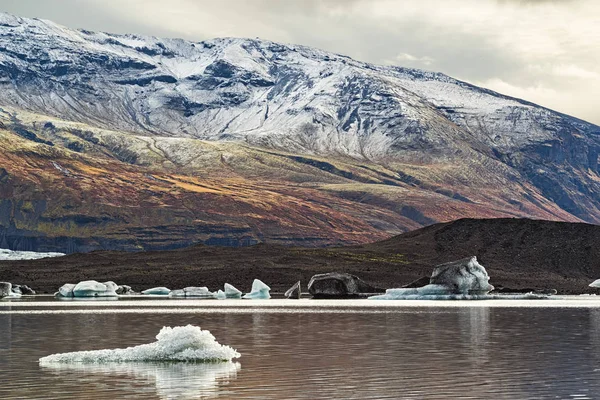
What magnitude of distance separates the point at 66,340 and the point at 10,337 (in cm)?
374

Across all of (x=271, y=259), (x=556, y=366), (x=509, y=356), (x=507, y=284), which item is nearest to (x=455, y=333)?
(x=509, y=356)

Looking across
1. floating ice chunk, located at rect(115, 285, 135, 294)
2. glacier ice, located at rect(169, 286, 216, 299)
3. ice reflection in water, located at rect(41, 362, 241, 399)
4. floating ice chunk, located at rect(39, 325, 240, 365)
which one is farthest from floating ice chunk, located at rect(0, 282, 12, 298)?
ice reflection in water, located at rect(41, 362, 241, 399)

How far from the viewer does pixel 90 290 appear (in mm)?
112500

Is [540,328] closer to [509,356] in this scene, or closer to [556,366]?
[509,356]

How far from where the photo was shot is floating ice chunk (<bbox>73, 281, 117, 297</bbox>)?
11181 centimetres

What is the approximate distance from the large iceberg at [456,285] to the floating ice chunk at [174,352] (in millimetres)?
60738

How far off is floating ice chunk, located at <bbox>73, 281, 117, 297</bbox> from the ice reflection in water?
76.9 meters

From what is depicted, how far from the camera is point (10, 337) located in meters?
50.9

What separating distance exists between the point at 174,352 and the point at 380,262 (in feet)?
392

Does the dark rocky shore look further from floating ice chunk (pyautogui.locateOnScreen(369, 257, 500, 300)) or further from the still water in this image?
the still water

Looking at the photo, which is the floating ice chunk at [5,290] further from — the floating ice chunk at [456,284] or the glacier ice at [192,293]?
the floating ice chunk at [456,284]

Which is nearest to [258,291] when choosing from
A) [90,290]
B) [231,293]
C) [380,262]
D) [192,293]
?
[231,293]

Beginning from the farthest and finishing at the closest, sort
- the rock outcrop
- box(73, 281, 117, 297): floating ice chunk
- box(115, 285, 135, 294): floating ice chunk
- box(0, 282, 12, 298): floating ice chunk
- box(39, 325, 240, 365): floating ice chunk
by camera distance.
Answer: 1. box(115, 285, 135, 294): floating ice chunk
2. box(0, 282, 12, 298): floating ice chunk
3. box(73, 281, 117, 297): floating ice chunk
4. the rock outcrop
5. box(39, 325, 240, 365): floating ice chunk

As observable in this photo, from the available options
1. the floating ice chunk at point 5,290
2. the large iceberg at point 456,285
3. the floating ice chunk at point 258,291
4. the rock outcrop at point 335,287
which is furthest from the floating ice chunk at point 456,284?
the floating ice chunk at point 5,290
